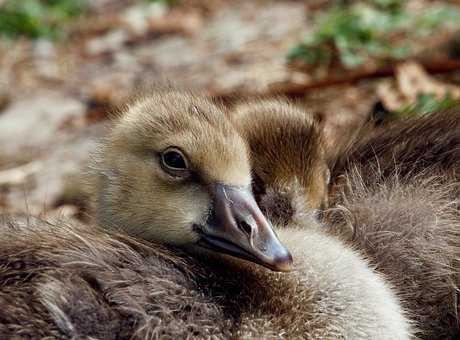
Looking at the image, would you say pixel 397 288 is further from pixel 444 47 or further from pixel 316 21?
pixel 316 21

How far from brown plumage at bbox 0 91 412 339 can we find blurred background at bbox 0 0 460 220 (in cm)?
64

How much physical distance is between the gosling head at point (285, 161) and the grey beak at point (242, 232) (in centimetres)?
22

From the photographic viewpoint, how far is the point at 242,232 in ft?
6.21

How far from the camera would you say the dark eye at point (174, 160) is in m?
2.02

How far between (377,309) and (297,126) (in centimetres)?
64

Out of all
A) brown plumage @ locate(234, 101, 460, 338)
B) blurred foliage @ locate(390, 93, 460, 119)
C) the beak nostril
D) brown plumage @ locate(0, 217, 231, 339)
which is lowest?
blurred foliage @ locate(390, 93, 460, 119)

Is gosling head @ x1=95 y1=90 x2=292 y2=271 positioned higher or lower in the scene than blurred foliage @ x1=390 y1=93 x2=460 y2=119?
higher

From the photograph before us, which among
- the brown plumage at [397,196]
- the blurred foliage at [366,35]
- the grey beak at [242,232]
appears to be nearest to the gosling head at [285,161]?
the brown plumage at [397,196]

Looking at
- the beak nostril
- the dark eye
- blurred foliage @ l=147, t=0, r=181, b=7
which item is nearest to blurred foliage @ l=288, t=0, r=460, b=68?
blurred foliage @ l=147, t=0, r=181, b=7

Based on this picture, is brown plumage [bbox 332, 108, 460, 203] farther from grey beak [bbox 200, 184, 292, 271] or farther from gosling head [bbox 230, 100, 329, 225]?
grey beak [bbox 200, 184, 292, 271]

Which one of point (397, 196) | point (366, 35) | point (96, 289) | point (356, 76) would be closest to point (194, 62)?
point (366, 35)

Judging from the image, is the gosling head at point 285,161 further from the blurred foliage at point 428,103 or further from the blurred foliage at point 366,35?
the blurred foliage at point 366,35

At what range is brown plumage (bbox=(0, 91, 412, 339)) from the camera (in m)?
1.69

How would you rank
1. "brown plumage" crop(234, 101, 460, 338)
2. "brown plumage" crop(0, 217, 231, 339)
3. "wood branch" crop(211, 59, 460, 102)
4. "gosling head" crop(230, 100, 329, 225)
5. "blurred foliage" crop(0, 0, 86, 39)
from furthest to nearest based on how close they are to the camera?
"blurred foliage" crop(0, 0, 86, 39) < "wood branch" crop(211, 59, 460, 102) < "gosling head" crop(230, 100, 329, 225) < "brown plumage" crop(234, 101, 460, 338) < "brown plumage" crop(0, 217, 231, 339)
